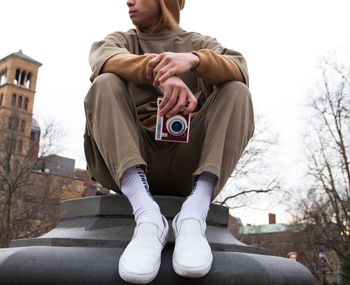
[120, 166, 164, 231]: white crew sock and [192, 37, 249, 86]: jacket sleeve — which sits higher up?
[192, 37, 249, 86]: jacket sleeve

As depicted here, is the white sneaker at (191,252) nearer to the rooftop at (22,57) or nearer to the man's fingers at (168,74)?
the man's fingers at (168,74)

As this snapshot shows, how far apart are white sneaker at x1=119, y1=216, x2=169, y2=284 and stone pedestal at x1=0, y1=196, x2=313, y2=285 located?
0.29 feet

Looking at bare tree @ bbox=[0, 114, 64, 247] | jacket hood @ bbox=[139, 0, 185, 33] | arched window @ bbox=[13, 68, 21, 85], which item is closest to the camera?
jacket hood @ bbox=[139, 0, 185, 33]

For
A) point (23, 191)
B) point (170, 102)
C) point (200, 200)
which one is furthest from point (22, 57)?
point (200, 200)

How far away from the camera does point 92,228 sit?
246cm

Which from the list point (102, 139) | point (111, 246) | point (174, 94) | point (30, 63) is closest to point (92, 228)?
point (111, 246)

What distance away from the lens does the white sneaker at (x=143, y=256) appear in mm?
1771

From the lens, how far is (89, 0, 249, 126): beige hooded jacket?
2379 millimetres

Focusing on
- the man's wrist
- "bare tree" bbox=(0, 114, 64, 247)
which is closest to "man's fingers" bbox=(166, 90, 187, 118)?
the man's wrist

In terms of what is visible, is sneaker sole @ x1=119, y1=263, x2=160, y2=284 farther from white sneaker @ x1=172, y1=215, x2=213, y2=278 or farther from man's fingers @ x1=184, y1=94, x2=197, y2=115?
man's fingers @ x1=184, y1=94, x2=197, y2=115

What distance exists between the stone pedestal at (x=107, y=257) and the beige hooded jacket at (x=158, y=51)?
59 cm

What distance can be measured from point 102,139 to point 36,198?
2327cm

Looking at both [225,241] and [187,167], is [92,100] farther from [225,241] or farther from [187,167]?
[225,241]

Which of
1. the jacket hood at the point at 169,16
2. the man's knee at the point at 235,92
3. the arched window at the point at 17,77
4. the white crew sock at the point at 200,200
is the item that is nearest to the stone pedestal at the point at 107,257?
the white crew sock at the point at 200,200
